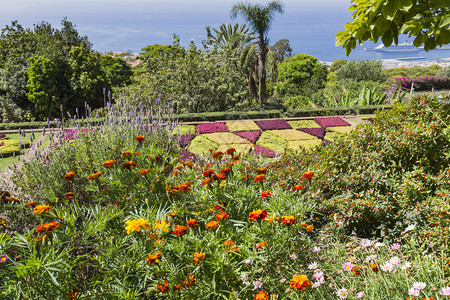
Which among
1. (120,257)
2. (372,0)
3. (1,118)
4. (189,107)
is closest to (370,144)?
(372,0)

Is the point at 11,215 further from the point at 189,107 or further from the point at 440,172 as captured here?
the point at 189,107

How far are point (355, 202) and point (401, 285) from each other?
1.17m

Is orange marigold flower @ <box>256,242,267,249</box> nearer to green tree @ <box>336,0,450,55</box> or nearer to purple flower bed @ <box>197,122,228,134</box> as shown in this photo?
green tree @ <box>336,0,450,55</box>

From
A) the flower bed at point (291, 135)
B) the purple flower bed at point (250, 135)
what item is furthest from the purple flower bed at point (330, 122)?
the purple flower bed at point (250, 135)

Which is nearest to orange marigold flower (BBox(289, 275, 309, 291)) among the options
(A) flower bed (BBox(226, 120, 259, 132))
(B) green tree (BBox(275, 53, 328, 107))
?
(A) flower bed (BBox(226, 120, 259, 132))

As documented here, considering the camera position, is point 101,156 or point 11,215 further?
point 101,156

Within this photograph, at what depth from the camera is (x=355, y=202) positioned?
3.23 meters

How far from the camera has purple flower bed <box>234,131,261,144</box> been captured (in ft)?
27.9

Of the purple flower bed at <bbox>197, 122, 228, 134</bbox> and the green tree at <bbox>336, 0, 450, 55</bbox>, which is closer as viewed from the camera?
the green tree at <bbox>336, 0, 450, 55</bbox>

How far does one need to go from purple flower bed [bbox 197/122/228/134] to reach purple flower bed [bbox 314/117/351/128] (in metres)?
3.04

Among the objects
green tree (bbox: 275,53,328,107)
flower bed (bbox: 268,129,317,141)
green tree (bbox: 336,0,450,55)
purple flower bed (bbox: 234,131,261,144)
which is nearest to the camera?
green tree (bbox: 336,0,450,55)

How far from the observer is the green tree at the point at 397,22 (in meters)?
2.05

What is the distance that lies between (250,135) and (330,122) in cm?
303

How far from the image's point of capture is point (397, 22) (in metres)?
2.29
